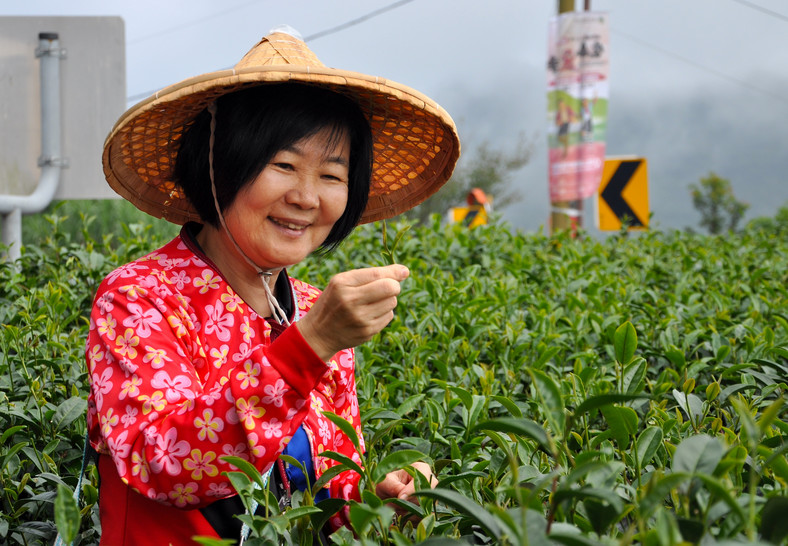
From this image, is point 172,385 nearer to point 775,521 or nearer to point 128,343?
point 128,343

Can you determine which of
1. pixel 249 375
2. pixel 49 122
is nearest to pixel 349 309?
pixel 249 375

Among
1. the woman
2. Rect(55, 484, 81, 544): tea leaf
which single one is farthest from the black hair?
Rect(55, 484, 81, 544): tea leaf

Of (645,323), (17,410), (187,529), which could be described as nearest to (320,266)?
(645,323)

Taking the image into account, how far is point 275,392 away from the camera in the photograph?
1.08 metres

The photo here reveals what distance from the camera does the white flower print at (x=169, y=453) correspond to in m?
1.10

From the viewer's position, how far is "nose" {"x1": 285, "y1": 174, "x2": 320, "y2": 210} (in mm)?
1388

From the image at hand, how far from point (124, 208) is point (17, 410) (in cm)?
928

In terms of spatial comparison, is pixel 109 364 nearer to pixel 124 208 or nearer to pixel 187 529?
pixel 187 529

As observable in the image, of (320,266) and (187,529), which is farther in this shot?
(320,266)

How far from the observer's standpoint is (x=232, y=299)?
142 cm

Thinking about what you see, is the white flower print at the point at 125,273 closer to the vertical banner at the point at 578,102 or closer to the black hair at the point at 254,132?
the black hair at the point at 254,132

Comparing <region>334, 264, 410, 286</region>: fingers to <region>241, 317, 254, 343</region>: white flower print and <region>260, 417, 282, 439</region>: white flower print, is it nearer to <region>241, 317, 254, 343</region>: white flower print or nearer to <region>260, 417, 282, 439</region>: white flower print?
<region>260, 417, 282, 439</region>: white flower print

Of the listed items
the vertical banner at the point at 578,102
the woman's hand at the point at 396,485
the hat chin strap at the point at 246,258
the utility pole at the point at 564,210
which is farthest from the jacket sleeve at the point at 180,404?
the utility pole at the point at 564,210

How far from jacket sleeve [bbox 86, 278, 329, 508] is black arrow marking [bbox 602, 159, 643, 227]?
576cm
